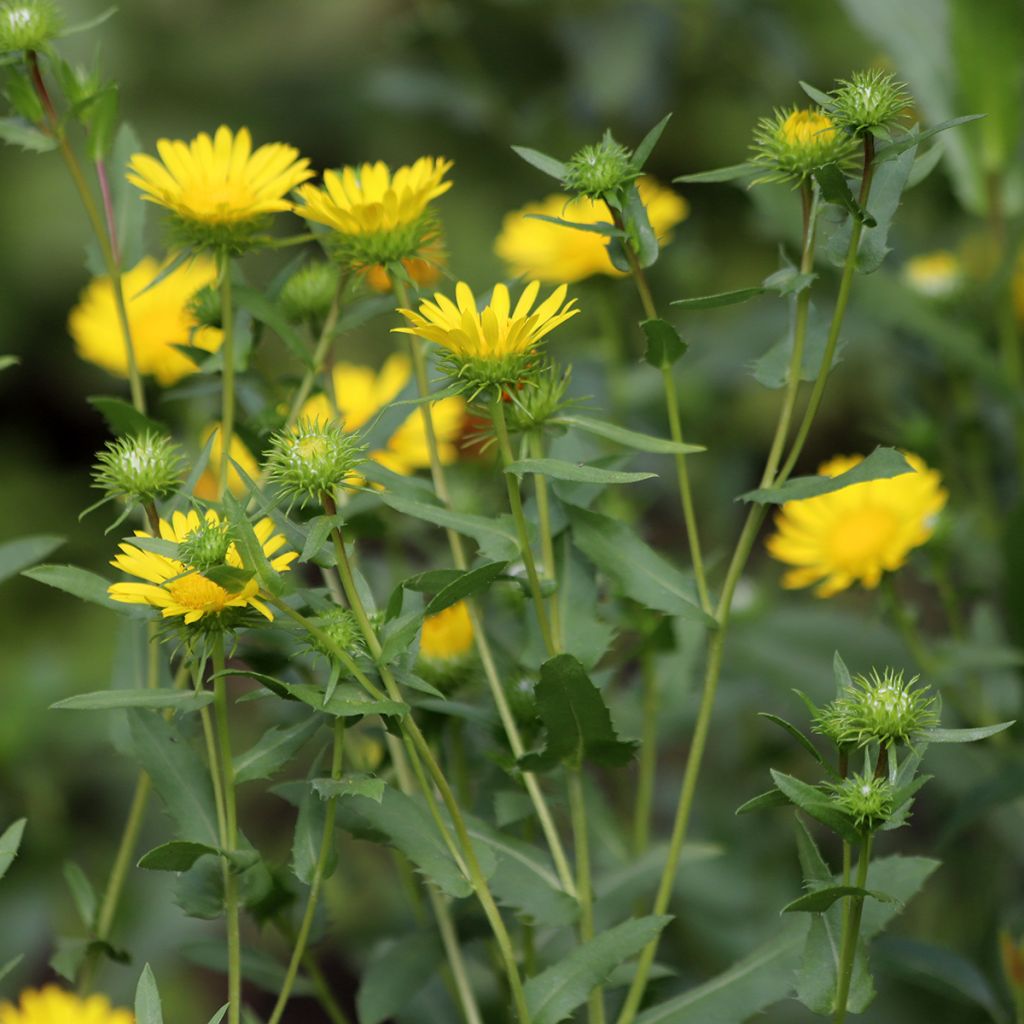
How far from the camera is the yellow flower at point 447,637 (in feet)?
2.27

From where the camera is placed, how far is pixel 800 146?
545mm

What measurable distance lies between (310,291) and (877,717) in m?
0.35

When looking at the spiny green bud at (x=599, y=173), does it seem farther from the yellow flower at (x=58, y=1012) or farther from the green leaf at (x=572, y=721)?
the yellow flower at (x=58, y=1012)

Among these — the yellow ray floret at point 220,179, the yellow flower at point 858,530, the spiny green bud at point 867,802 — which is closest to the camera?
the spiny green bud at point 867,802

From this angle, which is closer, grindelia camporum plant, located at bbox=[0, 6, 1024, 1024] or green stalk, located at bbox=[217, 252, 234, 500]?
grindelia camporum plant, located at bbox=[0, 6, 1024, 1024]

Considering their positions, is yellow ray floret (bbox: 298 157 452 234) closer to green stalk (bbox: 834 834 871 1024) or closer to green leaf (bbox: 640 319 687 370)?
green leaf (bbox: 640 319 687 370)

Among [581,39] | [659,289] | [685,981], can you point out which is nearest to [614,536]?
[685,981]

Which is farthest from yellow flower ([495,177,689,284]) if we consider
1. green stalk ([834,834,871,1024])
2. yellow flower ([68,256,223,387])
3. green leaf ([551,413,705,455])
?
green stalk ([834,834,871,1024])

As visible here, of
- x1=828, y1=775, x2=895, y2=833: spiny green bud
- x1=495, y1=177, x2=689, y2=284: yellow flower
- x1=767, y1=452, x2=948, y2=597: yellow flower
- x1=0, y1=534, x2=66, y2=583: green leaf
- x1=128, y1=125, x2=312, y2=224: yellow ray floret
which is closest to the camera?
x1=828, y1=775, x2=895, y2=833: spiny green bud

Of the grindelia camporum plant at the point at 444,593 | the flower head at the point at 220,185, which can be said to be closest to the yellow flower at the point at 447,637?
the grindelia camporum plant at the point at 444,593

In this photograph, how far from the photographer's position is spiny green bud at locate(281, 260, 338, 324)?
693 mm

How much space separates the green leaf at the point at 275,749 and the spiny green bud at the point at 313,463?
0.35ft

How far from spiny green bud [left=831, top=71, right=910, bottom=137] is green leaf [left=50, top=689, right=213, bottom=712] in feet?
1.05

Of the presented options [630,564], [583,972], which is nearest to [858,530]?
[630,564]
